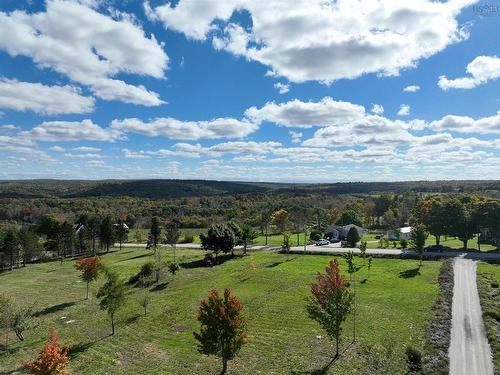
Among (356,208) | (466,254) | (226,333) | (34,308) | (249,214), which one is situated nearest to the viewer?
(226,333)

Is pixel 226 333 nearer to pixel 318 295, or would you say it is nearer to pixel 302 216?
pixel 318 295

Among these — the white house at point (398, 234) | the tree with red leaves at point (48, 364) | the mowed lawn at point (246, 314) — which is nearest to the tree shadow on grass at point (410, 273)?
the mowed lawn at point (246, 314)

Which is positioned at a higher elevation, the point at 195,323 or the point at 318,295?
the point at 318,295

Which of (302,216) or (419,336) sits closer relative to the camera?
(419,336)

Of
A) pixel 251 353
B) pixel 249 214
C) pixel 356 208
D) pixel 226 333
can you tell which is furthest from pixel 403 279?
pixel 249 214

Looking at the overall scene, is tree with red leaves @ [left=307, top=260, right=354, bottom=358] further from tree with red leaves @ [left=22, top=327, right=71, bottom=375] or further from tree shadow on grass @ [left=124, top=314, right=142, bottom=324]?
tree shadow on grass @ [left=124, top=314, right=142, bottom=324]

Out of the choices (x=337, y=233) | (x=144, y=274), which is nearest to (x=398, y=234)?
(x=337, y=233)

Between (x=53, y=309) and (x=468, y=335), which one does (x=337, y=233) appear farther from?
(x=53, y=309)
